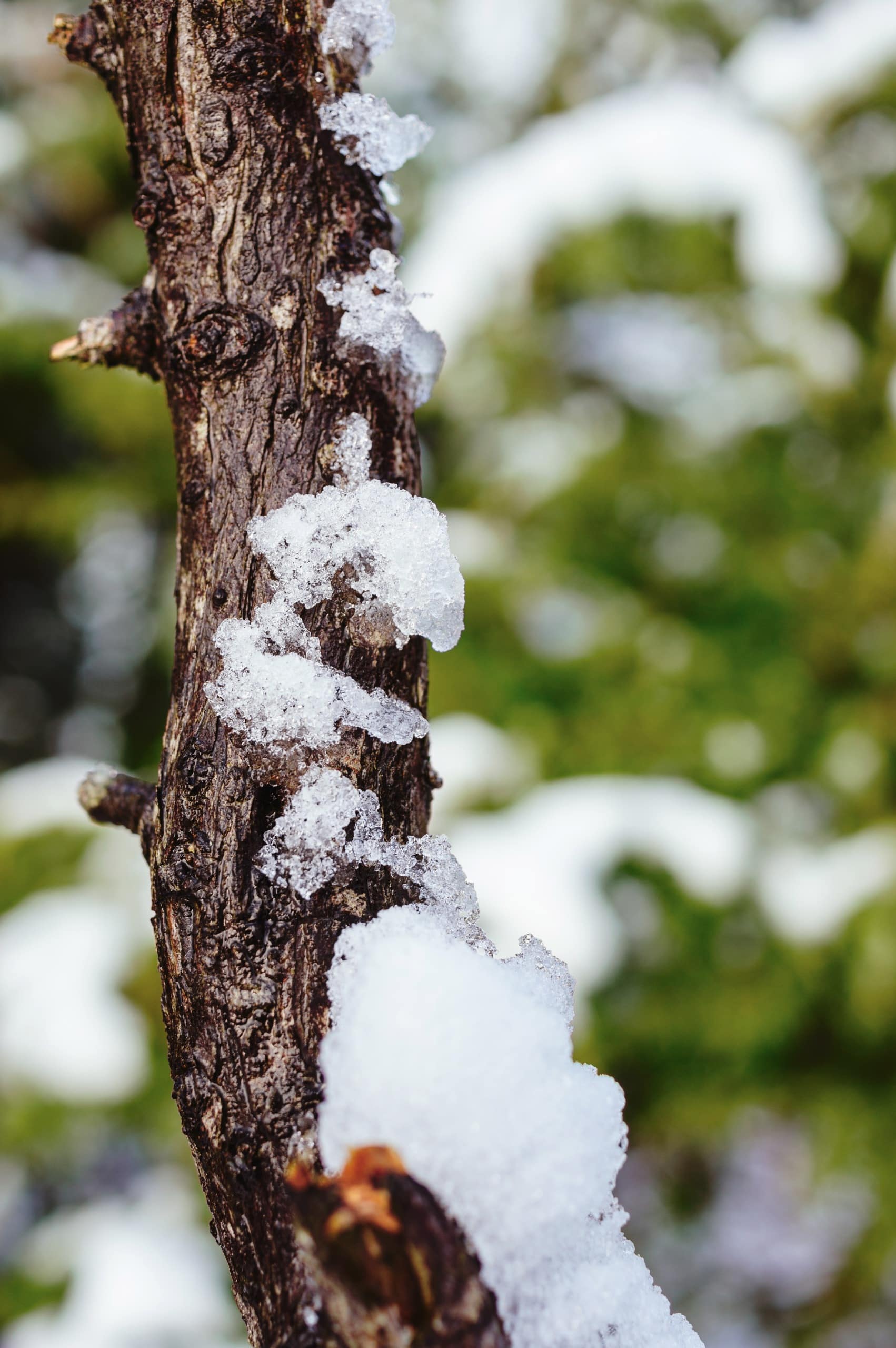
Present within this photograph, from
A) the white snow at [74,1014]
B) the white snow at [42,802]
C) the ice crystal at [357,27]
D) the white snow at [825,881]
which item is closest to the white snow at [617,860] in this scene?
the white snow at [825,881]

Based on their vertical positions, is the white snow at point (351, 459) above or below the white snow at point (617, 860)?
below

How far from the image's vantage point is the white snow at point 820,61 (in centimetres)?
190

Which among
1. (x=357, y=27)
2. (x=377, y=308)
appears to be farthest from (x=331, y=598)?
(x=357, y=27)

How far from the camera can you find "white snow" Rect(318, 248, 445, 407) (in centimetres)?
40

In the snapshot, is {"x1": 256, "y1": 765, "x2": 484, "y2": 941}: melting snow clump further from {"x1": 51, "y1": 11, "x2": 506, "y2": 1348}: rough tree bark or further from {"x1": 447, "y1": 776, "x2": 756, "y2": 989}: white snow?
{"x1": 447, "y1": 776, "x2": 756, "y2": 989}: white snow

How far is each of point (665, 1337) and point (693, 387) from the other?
219cm

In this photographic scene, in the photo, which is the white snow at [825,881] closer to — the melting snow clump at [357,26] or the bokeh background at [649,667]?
the bokeh background at [649,667]

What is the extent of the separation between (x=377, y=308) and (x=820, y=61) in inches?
80.9

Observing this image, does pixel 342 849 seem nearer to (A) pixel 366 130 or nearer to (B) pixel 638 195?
(A) pixel 366 130

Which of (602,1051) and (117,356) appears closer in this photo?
(117,356)

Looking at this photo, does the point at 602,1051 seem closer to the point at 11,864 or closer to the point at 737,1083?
the point at 737,1083

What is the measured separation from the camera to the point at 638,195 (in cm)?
195

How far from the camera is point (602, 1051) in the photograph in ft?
5.42

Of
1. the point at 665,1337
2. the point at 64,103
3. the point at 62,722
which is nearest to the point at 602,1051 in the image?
the point at 665,1337
